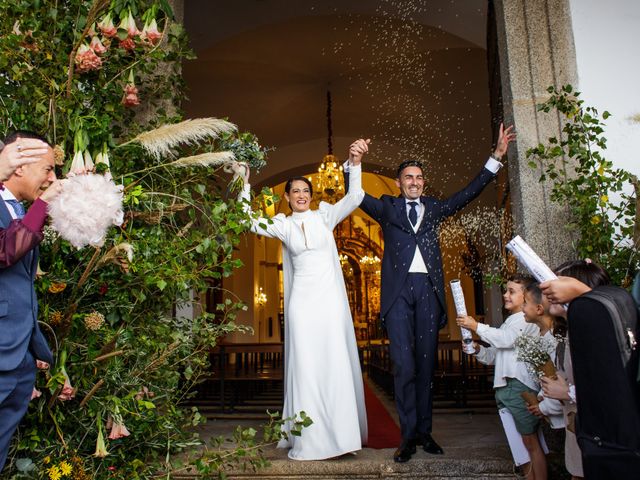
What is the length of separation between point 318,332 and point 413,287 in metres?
0.68

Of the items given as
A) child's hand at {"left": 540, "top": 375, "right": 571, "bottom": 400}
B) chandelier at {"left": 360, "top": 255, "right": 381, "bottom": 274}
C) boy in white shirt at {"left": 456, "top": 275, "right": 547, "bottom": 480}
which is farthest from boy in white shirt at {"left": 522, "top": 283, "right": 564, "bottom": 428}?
chandelier at {"left": 360, "top": 255, "right": 381, "bottom": 274}

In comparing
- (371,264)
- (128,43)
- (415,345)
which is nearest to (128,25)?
(128,43)

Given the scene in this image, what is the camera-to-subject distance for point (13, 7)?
10.3ft

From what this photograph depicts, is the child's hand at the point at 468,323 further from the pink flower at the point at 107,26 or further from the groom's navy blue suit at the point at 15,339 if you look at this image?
the pink flower at the point at 107,26

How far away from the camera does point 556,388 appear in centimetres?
250

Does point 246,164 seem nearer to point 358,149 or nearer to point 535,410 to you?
point 358,149

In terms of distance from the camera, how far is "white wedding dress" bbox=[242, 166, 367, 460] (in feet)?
12.3

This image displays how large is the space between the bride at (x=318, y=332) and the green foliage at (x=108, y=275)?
0.59 m

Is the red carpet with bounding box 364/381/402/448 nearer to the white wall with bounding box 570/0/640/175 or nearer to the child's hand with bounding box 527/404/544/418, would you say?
the child's hand with bounding box 527/404/544/418

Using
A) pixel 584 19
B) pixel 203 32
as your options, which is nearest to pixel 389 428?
pixel 584 19

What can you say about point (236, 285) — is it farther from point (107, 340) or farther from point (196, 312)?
point (107, 340)

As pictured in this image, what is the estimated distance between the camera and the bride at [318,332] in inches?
147

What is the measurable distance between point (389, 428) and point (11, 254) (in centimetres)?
414

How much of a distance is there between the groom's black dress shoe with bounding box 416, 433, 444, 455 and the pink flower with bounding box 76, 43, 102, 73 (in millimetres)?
2874
